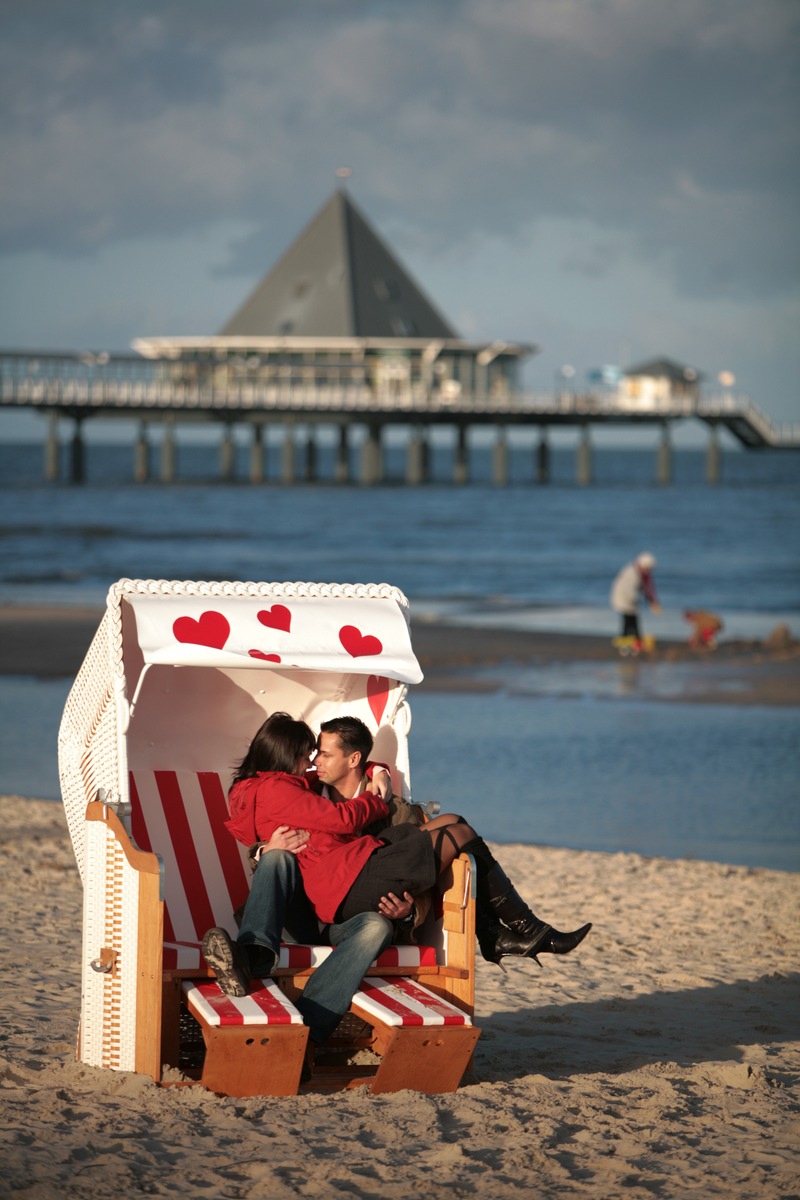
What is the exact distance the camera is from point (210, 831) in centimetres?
477

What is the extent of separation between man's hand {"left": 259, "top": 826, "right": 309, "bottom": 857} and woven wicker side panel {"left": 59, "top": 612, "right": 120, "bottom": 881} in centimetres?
45

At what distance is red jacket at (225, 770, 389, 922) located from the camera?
14.0ft

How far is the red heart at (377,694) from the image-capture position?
5074mm

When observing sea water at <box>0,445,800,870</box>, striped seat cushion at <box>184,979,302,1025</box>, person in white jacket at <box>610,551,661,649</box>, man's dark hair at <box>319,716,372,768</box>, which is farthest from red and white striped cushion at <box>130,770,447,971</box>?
person in white jacket at <box>610,551,661,649</box>

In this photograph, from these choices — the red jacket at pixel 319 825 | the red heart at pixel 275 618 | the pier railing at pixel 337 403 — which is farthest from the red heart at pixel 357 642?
the pier railing at pixel 337 403

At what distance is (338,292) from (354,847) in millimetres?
61583

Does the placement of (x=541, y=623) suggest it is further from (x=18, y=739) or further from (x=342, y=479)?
(x=342, y=479)

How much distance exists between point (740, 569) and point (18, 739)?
2202 centimetres

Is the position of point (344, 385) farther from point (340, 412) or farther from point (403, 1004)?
point (403, 1004)

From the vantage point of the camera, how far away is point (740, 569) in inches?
1210

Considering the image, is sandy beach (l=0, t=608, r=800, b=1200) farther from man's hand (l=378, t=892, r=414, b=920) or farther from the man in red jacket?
man's hand (l=378, t=892, r=414, b=920)

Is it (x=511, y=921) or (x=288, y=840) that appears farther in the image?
(x=511, y=921)

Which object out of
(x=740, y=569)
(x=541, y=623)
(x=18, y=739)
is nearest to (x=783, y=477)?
(x=740, y=569)

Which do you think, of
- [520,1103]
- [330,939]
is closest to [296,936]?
[330,939]
